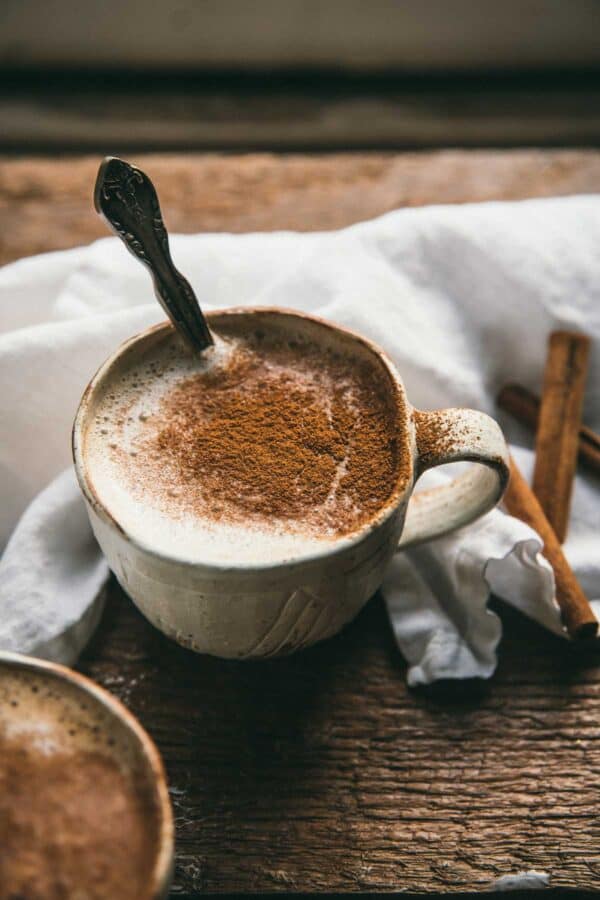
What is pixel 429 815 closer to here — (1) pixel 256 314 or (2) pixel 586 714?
(2) pixel 586 714

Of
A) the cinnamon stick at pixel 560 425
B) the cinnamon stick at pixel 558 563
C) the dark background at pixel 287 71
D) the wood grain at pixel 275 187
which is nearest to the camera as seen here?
the cinnamon stick at pixel 558 563

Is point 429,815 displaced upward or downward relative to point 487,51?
downward

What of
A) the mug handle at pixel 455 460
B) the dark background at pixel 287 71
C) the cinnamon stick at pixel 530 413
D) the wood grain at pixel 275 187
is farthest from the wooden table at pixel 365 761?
the dark background at pixel 287 71

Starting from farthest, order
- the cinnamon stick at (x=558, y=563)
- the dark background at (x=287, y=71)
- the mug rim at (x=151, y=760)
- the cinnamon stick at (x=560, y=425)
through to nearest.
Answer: the dark background at (x=287, y=71) → the cinnamon stick at (x=560, y=425) → the cinnamon stick at (x=558, y=563) → the mug rim at (x=151, y=760)

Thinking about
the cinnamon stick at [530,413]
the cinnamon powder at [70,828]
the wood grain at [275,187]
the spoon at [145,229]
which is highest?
the spoon at [145,229]

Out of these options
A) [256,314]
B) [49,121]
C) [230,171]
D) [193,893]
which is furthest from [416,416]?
[49,121]

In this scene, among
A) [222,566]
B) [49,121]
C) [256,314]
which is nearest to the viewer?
[222,566]

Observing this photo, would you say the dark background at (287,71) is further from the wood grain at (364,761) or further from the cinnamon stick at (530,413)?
the wood grain at (364,761)
